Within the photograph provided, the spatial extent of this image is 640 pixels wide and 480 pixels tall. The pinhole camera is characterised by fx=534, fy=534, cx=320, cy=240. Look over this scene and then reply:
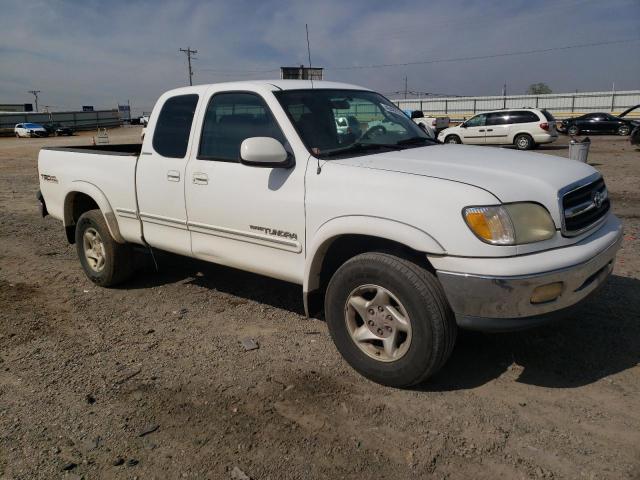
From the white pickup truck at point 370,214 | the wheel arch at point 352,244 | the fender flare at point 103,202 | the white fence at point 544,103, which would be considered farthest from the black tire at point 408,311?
the white fence at point 544,103

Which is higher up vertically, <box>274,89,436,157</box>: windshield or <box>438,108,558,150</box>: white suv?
<box>274,89,436,157</box>: windshield

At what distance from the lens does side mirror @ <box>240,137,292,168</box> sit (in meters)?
3.34

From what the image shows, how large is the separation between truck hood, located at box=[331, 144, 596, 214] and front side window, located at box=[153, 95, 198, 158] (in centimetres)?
153

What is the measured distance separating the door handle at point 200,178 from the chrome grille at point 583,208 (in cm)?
245

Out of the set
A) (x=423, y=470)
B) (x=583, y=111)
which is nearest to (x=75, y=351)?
(x=423, y=470)

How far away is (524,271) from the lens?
275cm

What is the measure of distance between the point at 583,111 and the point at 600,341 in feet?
138

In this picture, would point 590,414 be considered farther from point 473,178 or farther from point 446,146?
point 446,146

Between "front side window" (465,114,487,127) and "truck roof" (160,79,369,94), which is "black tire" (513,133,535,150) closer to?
"front side window" (465,114,487,127)

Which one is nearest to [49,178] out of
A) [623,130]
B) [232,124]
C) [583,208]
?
[232,124]

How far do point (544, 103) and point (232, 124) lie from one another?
4314cm

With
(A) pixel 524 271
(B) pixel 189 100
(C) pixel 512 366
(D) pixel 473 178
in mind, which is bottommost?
(C) pixel 512 366

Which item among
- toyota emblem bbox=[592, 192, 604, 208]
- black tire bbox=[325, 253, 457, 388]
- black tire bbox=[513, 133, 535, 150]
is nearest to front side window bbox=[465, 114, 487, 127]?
black tire bbox=[513, 133, 535, 150]

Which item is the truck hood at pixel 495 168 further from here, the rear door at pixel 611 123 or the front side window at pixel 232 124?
the rear door at pixel 611 123
